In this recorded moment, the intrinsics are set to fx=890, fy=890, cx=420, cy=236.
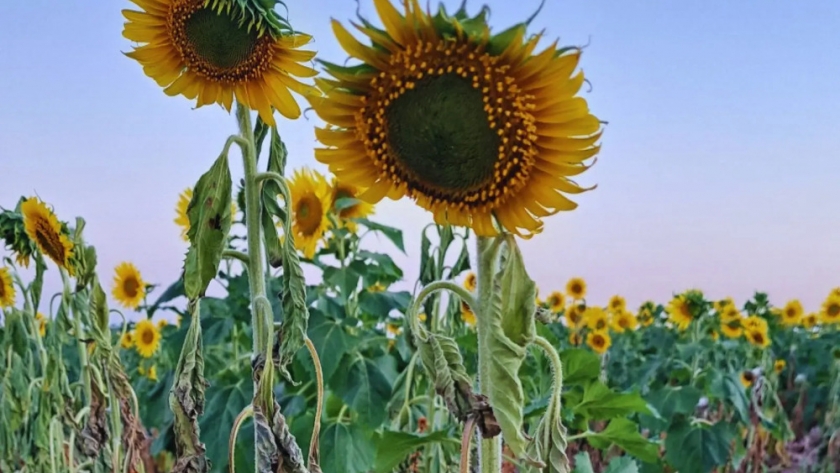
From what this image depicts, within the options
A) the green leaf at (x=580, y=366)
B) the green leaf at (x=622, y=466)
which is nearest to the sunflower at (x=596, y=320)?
the green leaf at (x=580, y=366)

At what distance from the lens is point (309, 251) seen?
5.95 ft

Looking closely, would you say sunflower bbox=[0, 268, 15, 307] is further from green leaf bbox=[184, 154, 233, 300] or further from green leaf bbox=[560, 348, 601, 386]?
green leaf bbox=[184, 154, 233, 300]

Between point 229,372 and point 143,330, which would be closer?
point 229,372

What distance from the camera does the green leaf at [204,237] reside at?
0.65 m

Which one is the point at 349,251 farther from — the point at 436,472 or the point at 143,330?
the point at 143,330

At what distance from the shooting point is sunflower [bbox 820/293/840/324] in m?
4.53

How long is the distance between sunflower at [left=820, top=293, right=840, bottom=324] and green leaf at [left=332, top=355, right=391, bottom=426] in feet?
12.1

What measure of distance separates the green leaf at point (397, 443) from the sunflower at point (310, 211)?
930 millimetres

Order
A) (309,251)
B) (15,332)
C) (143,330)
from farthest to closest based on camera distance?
(143,330) < (309,251) < (15,332)

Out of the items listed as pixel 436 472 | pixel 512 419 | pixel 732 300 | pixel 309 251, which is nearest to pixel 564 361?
pixel 436 472

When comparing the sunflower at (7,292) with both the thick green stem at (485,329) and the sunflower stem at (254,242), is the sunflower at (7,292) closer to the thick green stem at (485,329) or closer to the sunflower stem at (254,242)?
the sunflower stem at (254,242)

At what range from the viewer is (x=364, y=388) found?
1.51 meters

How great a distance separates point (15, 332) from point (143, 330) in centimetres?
123

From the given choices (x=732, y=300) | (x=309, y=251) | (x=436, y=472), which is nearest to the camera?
(x=436, y=472)
